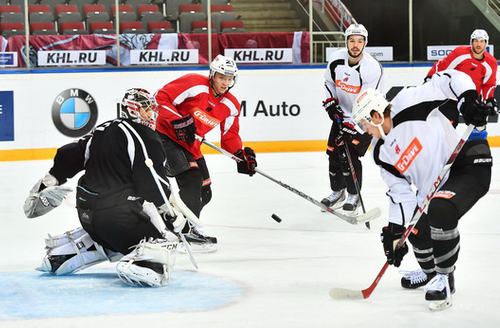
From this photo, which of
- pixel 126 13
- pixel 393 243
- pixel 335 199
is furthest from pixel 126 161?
pixel 126 13

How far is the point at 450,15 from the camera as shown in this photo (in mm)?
10266

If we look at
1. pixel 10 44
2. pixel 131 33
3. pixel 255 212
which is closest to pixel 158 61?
pixel 131 33

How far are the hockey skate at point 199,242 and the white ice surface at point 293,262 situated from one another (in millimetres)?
62

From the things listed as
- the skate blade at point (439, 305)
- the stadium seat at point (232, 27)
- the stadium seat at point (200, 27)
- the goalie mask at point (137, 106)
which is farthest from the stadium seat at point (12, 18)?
the skate blade at point (439, 305)

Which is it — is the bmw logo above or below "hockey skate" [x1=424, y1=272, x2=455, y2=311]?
above

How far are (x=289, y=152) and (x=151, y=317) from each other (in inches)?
247

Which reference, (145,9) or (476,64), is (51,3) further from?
(476,64)

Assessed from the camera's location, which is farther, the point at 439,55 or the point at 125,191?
the point at 439,55

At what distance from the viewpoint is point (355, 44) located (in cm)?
571

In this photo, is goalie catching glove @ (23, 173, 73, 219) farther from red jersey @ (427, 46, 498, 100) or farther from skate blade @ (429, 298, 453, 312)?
red jersey @ (427, 46, 498, 100)

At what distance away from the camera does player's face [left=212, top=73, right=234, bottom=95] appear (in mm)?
4680

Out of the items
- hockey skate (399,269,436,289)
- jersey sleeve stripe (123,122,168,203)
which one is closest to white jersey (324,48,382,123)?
hockey skate (399,269,436,289)

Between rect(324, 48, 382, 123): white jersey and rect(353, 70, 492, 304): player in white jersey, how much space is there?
2.45 meters

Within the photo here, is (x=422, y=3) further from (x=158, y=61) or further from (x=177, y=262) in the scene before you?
(x=177, y=262)
